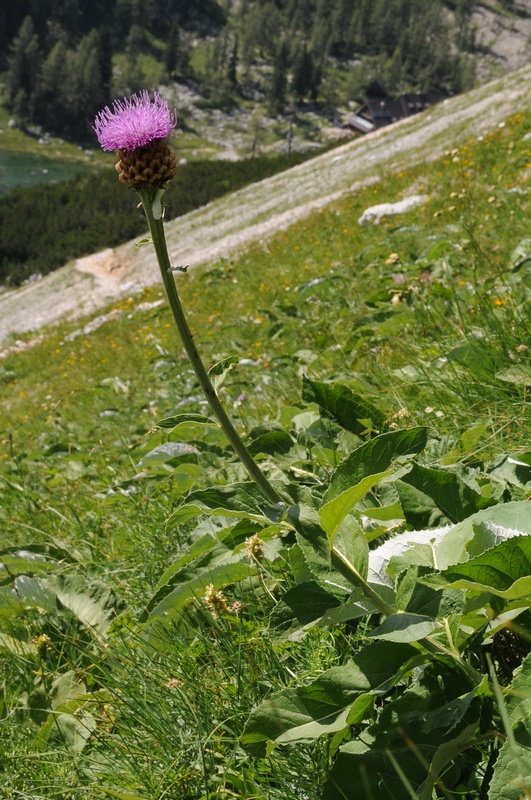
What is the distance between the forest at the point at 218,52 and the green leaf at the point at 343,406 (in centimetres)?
14133

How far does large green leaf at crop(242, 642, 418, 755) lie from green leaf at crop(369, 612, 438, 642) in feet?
0.35

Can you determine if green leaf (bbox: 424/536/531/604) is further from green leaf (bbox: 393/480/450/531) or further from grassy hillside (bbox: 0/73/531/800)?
green leaf (bbox: 393/480/450/531)

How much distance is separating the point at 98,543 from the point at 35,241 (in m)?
56.5

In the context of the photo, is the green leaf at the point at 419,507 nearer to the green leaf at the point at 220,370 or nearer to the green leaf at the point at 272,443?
the green leaf at the point at 220,370

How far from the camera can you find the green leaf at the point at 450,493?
1674mm

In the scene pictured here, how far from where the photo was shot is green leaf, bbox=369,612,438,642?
1191 mm

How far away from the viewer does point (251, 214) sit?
3019 cm

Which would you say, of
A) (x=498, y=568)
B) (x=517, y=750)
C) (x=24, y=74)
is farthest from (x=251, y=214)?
(x=24, y=74)

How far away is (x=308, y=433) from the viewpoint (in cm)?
257

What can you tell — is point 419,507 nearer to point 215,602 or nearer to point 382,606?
point 382,606

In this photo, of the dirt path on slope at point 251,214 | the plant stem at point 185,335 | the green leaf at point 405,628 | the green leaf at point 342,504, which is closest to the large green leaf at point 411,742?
the green leaf at point 405,628

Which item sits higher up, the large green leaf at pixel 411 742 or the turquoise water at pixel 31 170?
the turquoise water at pixel 31 170

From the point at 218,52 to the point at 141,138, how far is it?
17971 cm

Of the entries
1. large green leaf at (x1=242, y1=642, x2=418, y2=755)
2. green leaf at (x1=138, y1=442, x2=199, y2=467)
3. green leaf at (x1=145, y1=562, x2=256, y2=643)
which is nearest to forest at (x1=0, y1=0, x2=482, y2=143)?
green leaf at (x1=138, y1=442, x2=199, y2=467)
